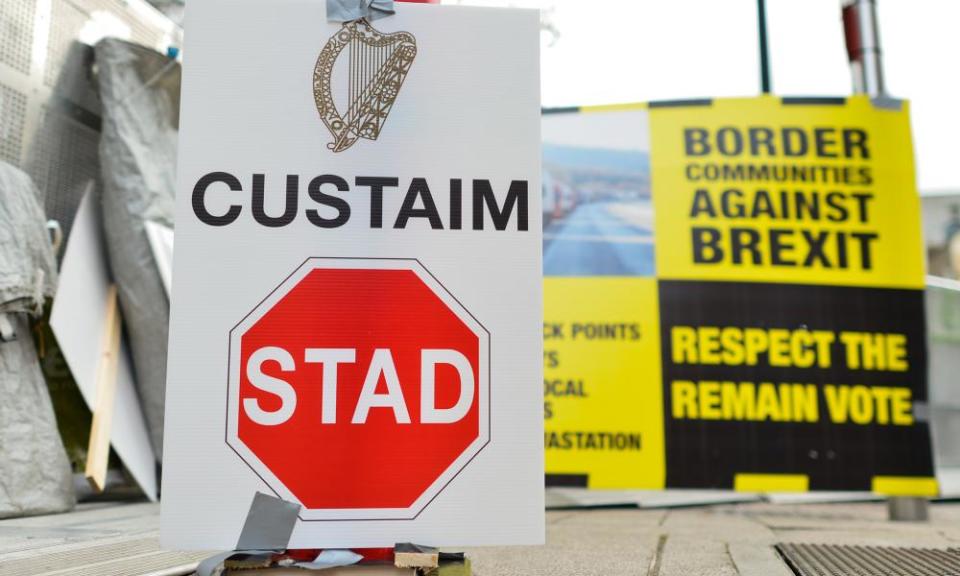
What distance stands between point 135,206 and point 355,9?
2.42 metres

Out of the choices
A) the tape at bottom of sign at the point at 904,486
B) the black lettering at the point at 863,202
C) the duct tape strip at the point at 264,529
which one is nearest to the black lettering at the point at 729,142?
the black lettering at the point at 863,202

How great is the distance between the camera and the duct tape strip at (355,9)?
131cm

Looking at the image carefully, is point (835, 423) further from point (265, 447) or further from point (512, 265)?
point (265, 447)

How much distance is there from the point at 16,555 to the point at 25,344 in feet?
4.20

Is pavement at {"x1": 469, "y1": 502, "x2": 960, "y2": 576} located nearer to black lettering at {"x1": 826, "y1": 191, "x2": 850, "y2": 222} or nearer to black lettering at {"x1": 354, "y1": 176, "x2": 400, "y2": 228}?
black lettering at {"x1": 354, "y1": 176, "x2": 400, "y2": 228}

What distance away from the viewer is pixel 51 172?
3270 mm

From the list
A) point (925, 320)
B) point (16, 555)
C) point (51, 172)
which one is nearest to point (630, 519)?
point (925, 320)

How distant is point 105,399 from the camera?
3168mm

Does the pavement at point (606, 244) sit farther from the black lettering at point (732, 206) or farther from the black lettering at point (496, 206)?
the black lettering at point (496, 206)

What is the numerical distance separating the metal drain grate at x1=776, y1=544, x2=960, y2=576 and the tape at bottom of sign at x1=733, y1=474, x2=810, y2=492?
804mm

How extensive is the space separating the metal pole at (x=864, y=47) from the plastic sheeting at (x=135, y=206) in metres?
3.24

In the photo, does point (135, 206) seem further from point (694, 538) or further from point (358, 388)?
point (694, 538)

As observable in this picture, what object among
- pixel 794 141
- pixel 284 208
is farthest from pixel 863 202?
pixel 284 208

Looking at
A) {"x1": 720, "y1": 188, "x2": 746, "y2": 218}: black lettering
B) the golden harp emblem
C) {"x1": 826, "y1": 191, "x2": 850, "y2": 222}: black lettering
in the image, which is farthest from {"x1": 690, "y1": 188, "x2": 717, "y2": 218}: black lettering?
the golden harp emblem
